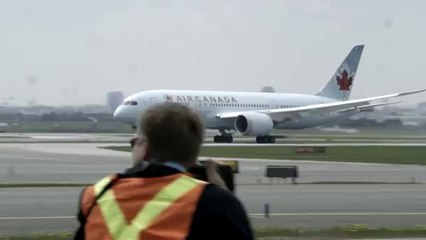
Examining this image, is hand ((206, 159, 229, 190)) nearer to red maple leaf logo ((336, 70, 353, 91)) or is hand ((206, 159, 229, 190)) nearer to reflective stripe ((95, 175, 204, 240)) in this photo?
reflective stripe ((95, 175, 204, 240))

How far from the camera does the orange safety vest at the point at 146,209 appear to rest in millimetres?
3543

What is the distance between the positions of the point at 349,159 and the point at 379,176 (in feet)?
33.9

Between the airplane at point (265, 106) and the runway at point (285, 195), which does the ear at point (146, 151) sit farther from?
the airplane at point (265, 106)

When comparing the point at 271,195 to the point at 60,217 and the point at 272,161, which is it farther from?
the point at 272,161

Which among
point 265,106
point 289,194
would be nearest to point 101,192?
point 289,194

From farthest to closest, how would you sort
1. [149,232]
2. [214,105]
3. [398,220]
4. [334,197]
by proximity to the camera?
[214,105]
[334,197]
[398,220]
[149,232]

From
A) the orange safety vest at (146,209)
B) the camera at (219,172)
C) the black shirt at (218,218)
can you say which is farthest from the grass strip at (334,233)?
the black shirt at (218,218)

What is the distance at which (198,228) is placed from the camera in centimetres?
357

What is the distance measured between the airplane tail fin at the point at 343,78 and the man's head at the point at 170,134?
2656 inches

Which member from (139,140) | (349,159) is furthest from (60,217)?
(349,159)

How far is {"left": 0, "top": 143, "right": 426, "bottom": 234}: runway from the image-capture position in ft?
54.4

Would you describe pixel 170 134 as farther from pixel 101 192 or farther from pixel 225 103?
pixel 225 103

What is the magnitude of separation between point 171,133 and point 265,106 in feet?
197

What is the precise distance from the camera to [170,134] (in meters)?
3.81
